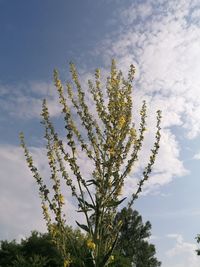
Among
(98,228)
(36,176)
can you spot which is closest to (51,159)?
(36,176)

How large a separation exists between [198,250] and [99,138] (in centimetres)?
3602

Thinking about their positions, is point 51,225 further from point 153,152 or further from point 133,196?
point 153,152

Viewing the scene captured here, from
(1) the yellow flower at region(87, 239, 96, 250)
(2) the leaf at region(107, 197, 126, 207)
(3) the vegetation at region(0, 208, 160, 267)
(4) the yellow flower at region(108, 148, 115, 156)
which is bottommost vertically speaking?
(1) the yellow flower at region(87, 239, 96, 250)

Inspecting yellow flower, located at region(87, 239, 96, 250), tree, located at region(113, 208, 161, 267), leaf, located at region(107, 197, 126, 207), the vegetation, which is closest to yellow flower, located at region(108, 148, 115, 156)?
leaf, located at region(107, 197, 126, 207)

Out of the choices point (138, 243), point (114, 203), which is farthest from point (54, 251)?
point (114, 203)

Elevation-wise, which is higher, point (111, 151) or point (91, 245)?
point (111, 151)

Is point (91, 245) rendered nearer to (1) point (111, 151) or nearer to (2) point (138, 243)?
(1) point (111, 151)

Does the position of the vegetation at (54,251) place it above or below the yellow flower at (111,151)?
above

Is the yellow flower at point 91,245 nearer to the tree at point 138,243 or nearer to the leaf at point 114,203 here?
the leaf at point 114,203

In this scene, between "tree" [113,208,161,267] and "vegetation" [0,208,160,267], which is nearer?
"vegetation" [0,208,160,267]

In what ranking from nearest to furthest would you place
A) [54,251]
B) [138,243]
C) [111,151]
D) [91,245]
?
[91,245]
[111,151]
[54,251]
[138,243]

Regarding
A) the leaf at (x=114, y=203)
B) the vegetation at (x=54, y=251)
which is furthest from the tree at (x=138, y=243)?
the leaf at (x=114, y=203)

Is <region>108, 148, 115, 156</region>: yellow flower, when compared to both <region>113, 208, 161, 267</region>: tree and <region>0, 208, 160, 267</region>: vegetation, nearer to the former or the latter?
<region>0, 208, 160, 267</region>: vegetation

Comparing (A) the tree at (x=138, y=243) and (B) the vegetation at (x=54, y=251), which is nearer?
(B) the vegetation at (x=54, y=251)
